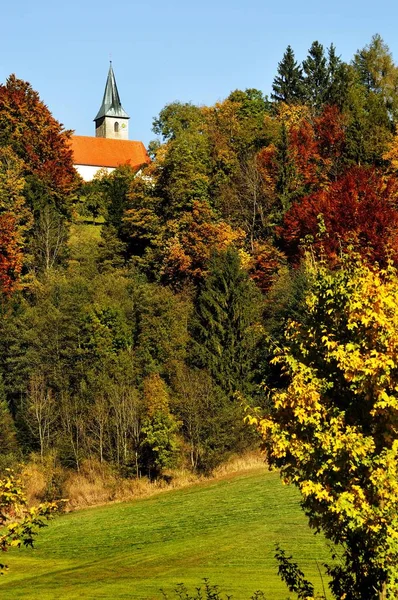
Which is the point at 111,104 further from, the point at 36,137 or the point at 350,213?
the point at 350,213

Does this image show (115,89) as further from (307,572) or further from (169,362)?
(307,572)

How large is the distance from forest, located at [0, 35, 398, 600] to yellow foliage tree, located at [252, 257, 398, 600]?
0.09 ft

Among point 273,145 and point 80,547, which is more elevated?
point 273,145

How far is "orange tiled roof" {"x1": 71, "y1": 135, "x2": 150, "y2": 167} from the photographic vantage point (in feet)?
327

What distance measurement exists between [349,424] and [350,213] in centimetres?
3913

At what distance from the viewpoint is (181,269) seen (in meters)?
53.3

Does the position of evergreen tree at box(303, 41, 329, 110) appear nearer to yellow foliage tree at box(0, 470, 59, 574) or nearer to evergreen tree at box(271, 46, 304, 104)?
evergreen tree at box(271, 46, 304, 104)

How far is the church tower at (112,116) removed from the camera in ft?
437

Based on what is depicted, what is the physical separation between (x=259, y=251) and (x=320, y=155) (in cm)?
1242

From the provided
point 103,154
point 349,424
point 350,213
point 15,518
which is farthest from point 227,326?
point 103,154

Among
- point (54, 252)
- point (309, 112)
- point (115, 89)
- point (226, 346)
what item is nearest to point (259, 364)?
point (226, 346)

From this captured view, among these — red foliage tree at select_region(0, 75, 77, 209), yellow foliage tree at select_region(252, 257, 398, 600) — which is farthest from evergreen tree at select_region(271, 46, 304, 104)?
yellow foliage tree at select_region(252, 257, 398, 600)

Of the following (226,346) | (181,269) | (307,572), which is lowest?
(307,572)

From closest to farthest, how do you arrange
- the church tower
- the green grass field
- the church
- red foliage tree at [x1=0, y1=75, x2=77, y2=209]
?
the green grass field < red foliage tree at [x1=0, y1=75, x2=77, y2=209] < the church < the church tower
